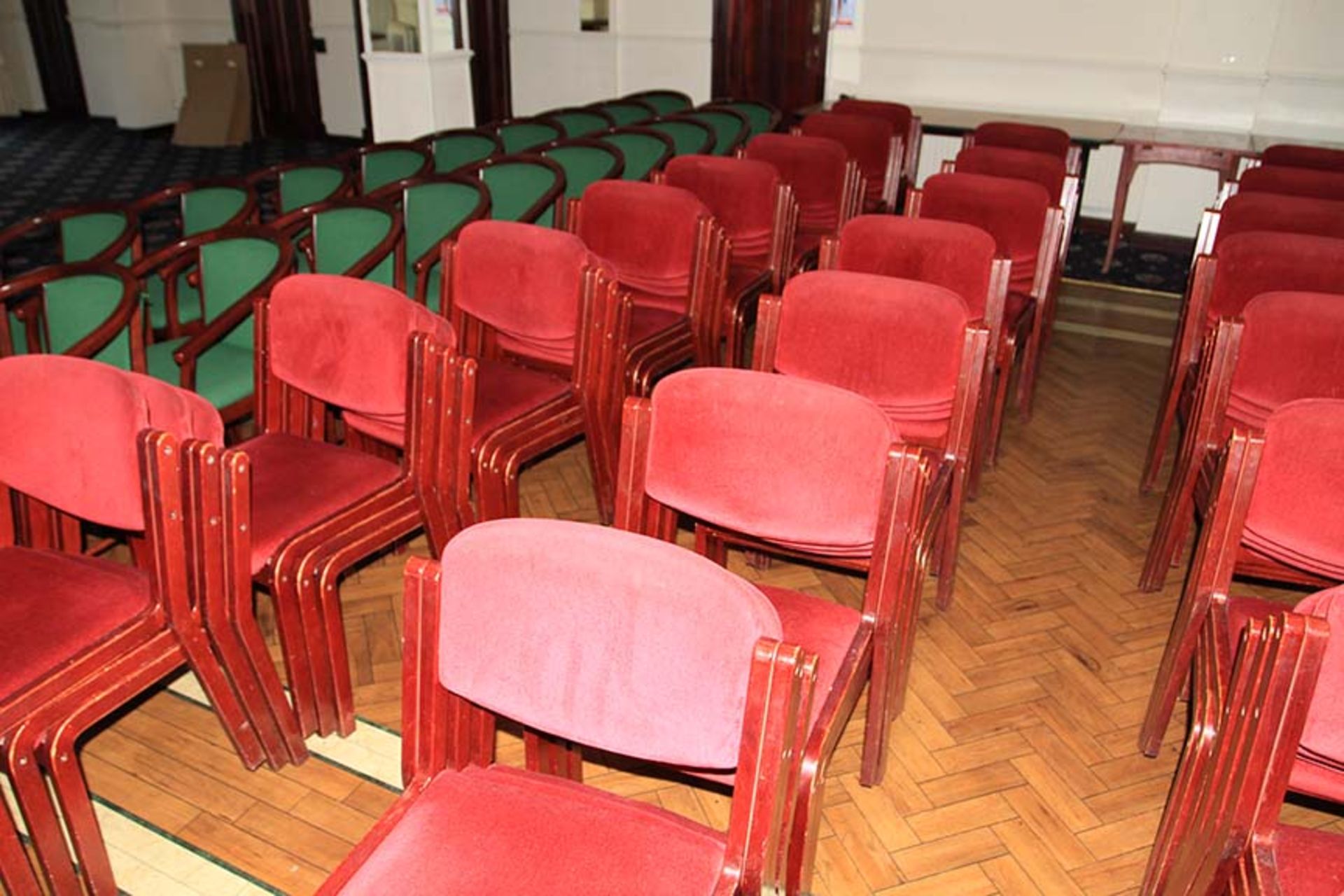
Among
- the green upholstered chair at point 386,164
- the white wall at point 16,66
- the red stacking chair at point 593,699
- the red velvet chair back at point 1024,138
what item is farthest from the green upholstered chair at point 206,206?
the white wall at point 16,66

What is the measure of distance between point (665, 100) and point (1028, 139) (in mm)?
2549

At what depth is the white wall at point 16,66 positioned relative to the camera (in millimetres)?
11195

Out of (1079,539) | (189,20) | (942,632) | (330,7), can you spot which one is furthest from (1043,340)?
(189,20)

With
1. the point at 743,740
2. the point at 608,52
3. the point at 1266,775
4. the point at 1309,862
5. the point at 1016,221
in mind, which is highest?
the point at 608,52

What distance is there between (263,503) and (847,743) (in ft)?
4.52

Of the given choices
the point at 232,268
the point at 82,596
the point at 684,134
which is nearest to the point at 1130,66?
the point at 684,134

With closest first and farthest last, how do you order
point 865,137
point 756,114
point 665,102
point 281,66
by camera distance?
1. point 865,137
2. point 756,114
3. point 665,102
4. point 281,66

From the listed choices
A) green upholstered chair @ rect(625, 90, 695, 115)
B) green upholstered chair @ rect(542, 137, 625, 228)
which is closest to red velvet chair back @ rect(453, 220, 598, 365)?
green upholstered chair @ rect(542, 137, 625, 228)

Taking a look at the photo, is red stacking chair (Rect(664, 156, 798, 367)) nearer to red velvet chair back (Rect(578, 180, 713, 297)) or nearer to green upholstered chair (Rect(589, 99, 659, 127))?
red velvet chair back (Rect(578, 180, 713, 297))

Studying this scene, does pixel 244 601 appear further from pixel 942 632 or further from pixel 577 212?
pixel 577 212

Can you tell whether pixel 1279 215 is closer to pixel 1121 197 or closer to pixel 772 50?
pixel 1121 197

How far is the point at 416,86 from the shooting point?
6.61 meters

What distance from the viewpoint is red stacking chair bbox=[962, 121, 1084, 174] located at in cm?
528

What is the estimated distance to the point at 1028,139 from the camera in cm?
541
